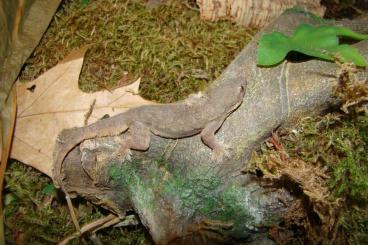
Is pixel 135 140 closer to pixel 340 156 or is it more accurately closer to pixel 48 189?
pixel 48 189

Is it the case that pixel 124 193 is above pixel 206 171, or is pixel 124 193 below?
below

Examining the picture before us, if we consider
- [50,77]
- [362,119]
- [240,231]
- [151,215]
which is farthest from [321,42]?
[50,77]

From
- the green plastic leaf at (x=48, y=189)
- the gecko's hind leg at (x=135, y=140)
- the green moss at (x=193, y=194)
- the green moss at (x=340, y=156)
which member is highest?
the green moss at (x=340, y=156)

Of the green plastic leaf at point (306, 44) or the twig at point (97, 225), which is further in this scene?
the twig at point (97, 225)

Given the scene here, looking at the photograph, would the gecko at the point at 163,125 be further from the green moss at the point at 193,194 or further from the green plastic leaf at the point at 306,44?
the green plastic leaf at the point at 306,44

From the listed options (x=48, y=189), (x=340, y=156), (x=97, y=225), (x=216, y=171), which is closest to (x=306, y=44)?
(x=340, y=156)

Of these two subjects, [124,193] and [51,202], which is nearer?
[124,193]

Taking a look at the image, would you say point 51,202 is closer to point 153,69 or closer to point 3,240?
point 3,240

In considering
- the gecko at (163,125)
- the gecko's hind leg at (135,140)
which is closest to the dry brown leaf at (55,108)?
the gecko at (163,125)
